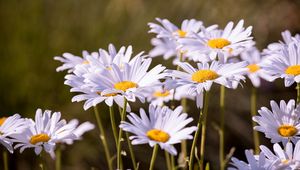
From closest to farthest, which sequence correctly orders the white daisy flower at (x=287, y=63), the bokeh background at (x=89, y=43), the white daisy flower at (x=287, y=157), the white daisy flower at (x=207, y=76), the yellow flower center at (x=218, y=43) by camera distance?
the white daisy flower at (x=287, y=157) < the white daisy flower at (x=207, y=76) < the white daisy flower at (x=287, y=63) < the yellow flower center at (x=218, y=43) < the bokeh background at (x=89, y=43)

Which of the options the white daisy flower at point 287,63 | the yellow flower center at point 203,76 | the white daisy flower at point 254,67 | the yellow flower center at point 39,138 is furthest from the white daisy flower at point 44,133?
the white daisy flower at point 254,67

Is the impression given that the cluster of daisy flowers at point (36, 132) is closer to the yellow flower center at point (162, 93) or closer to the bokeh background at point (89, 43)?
the yellow flower center at point (162, 93)

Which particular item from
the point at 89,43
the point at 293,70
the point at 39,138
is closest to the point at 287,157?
the point at 293,70

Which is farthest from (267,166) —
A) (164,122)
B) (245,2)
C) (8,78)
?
(245,2)

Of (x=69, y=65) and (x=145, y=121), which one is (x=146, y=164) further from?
(x=145, y=121)

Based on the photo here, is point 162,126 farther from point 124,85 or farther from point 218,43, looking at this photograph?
point 218,43

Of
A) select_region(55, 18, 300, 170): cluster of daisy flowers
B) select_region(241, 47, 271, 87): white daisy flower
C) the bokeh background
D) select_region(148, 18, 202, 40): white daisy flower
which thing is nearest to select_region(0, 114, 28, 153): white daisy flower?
select_region(55, 18, 300, 170): cluster of daisy flowers
